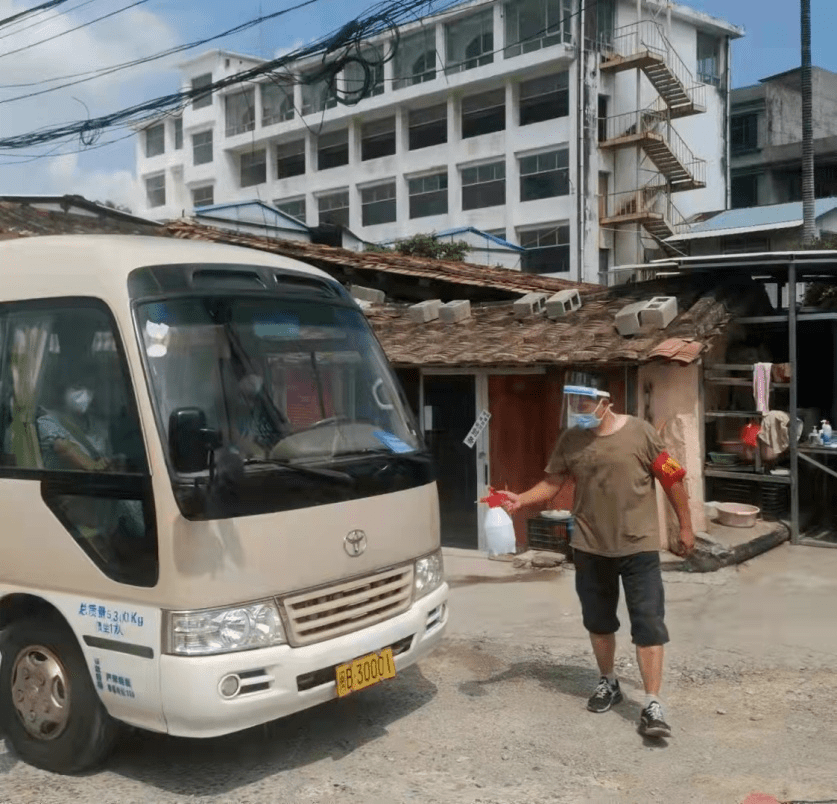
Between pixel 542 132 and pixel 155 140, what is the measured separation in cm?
2645

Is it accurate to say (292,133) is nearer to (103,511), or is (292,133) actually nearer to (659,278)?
(659,278)

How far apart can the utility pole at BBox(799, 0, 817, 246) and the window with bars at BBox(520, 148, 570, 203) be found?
9781 mm

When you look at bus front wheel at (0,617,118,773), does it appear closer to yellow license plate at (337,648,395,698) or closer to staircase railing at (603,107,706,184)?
yellow license plate at (337,648,395,698)

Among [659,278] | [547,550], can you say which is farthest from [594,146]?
[547,550]

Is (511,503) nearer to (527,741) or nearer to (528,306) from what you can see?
(527,741)

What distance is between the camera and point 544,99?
33.1m

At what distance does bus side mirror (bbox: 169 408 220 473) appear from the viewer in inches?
162

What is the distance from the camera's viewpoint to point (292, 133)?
41.5 metres

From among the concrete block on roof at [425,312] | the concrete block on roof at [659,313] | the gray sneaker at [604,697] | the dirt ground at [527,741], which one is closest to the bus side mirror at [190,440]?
the dirt ground at [527,741]

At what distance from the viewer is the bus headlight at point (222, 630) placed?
4.17 m

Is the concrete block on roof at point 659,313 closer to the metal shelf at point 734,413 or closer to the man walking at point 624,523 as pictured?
the metal shelf at point 734,413

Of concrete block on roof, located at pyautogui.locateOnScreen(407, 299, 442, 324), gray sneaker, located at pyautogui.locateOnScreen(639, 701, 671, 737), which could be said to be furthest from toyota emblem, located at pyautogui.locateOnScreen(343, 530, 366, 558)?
concrete block on roof, located at pyautogui.locateOnScreen(407, 299, 442, 324)

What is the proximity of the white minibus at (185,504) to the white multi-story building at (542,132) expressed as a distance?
89.9 feet

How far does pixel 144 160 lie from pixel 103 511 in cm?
5053
